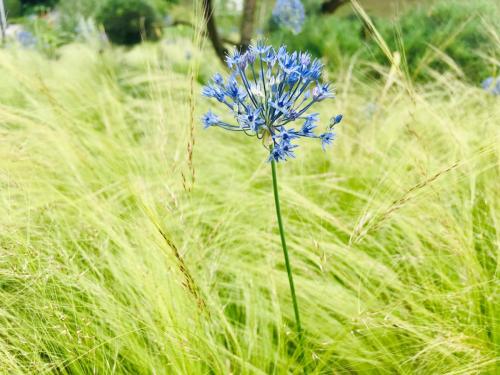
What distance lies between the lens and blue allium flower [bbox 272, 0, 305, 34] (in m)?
4.46

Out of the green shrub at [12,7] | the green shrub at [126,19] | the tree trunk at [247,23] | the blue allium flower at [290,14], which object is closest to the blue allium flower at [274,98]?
the tree trunk at [247,23]

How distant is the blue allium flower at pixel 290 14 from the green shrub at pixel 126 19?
95 centimetres

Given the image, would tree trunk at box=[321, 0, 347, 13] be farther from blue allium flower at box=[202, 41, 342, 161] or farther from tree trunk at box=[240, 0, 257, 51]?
blue allium flower at box=[202, 41, 342, 161]

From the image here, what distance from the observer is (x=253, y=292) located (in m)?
1.69

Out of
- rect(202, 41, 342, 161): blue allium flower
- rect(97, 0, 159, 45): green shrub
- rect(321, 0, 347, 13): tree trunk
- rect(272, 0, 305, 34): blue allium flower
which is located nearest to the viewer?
rect(202, 41, 342, 161): blue allium flower

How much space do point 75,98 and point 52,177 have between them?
51.0 inches

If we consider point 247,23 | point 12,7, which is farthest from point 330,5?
point 12,7

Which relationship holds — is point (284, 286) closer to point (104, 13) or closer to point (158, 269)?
point (158, 269)

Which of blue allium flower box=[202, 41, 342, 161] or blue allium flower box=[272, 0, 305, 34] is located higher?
blue allium flower box=[202, 41, 342, 161]

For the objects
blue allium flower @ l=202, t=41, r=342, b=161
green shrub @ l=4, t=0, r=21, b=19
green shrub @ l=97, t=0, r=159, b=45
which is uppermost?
blue allium flower @ l=202, t=41, r=342, b=161

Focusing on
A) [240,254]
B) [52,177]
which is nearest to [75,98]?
[52,177]

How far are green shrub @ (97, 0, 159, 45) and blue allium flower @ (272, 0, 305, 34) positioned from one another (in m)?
0.95

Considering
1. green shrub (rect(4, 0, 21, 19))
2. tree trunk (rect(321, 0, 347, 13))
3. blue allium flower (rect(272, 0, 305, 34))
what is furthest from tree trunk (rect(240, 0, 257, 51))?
green shrub (rect(4, 0, 21, 19))

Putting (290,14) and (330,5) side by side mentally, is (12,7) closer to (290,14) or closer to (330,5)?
(330,5)
